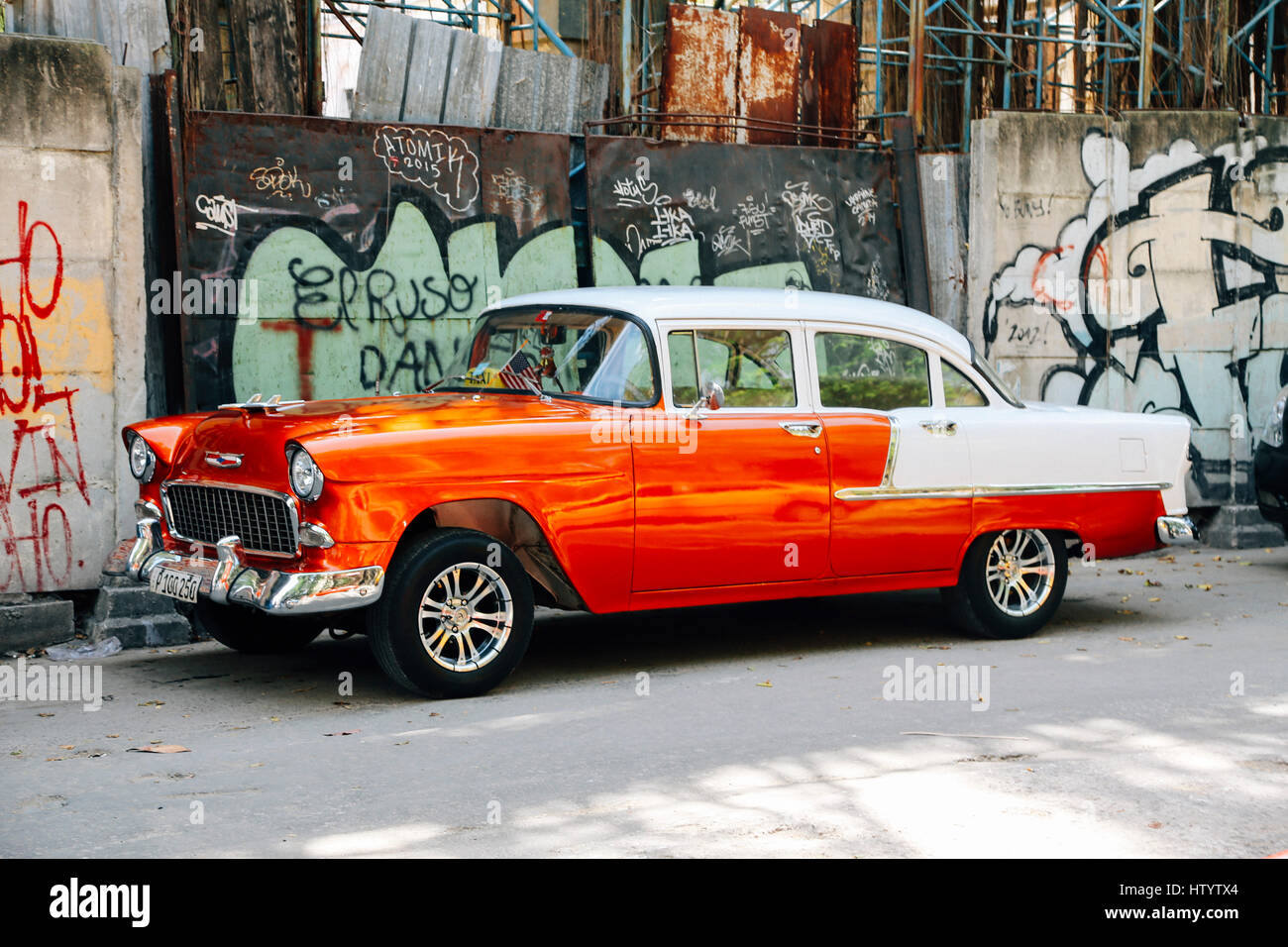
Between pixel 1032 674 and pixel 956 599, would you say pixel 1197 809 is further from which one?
pixel 956 599

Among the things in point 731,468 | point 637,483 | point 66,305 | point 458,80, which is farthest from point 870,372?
point 66,305

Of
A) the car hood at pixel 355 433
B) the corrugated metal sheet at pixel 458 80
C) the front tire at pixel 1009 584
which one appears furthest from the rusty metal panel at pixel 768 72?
the car hood at pixel 355 433

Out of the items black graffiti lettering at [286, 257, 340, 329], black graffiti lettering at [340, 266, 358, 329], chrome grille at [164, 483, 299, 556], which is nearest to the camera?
chrome grille at [164, 483, 299, 556]

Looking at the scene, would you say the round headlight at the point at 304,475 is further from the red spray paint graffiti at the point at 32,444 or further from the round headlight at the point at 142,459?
the red spray paint graffiti at the point at 32,444

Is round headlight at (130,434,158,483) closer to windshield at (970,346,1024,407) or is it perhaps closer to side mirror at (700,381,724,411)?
side mirror at (700,381,724,411)

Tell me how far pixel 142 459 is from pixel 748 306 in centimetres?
304

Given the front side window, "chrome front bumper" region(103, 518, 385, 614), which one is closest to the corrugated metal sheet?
the front side window

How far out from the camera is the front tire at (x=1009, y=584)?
25.7 feet

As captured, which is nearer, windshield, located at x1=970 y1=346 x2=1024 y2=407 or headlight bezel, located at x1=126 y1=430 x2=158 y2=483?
headlight bezel, located at x1=126 y1=430 x2=158 y2=483

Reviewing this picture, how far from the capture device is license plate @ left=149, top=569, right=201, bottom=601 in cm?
630

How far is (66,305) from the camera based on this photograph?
27.2 feet

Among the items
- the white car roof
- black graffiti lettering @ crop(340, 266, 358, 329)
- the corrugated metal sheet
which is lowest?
the white car roof

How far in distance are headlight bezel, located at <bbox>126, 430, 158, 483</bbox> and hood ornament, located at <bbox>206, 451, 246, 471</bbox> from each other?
0.53 m

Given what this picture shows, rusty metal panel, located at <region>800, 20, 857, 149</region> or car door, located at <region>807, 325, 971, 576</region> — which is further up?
rusty metal panel, located at <region>800, 20, 857, 149</region>
